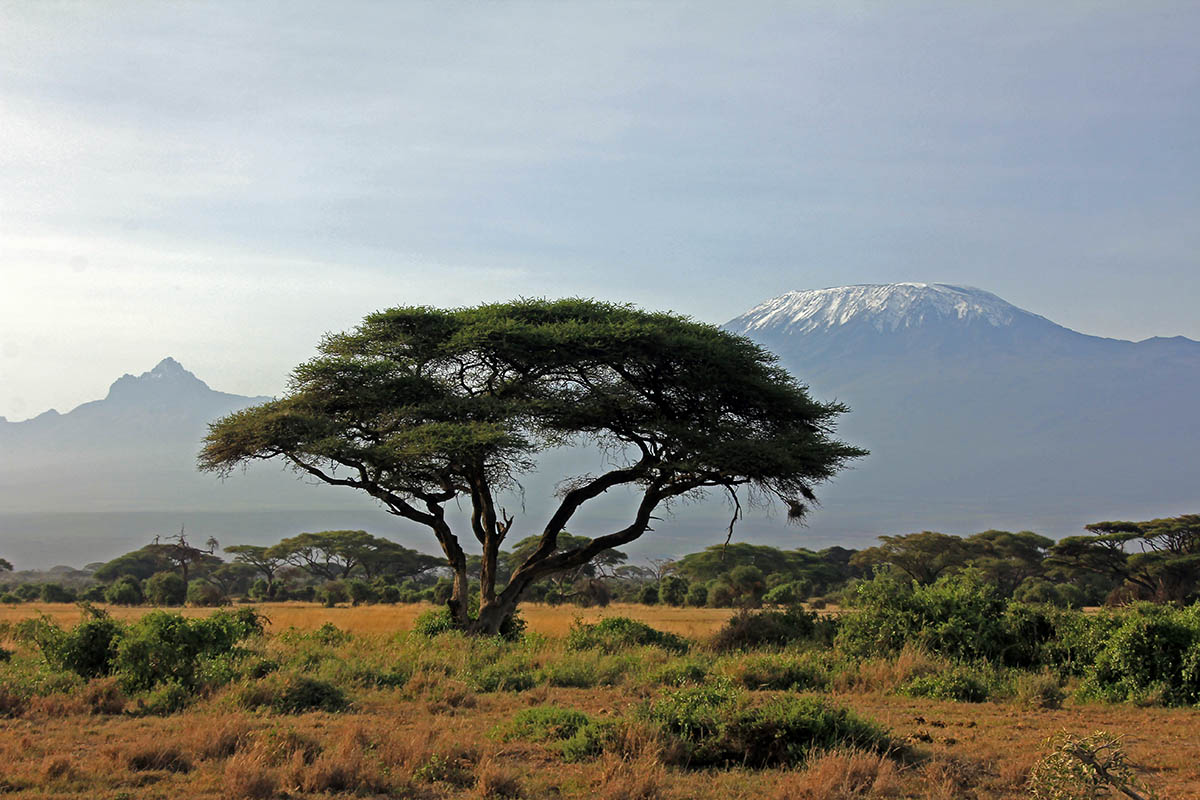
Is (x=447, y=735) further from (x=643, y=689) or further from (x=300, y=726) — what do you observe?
(x=643, y=689)

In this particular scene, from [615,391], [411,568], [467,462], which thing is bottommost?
[411,568]

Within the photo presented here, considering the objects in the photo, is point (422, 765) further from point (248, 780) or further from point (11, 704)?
point (11, 704)

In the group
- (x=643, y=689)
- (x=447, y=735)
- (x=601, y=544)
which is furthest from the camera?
(x=601, y=544)

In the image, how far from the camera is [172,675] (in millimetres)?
11031

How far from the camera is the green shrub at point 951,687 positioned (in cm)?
1201

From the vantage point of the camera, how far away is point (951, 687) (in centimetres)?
1207

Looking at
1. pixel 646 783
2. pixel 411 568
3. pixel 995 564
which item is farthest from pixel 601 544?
pixel 411 568

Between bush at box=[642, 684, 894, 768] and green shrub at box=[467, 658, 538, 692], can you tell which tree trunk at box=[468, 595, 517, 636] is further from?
bush at box=[642, 684, 894, 768]

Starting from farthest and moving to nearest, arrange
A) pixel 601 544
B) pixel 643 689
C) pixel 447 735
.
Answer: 1. pixel 601 544
2. pixel 643 689
3. pixel 447 735

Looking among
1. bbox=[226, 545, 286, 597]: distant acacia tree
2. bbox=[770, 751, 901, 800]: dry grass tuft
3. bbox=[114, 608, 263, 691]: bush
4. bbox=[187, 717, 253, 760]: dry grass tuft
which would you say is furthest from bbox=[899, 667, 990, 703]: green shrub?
bbox=[226, 545, 286, 597]: distant acacia tree

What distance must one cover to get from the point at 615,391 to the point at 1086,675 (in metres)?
10.2

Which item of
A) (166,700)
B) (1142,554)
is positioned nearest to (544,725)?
(166,700)

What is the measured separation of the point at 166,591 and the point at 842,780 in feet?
126

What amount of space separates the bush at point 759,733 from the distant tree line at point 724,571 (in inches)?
734
